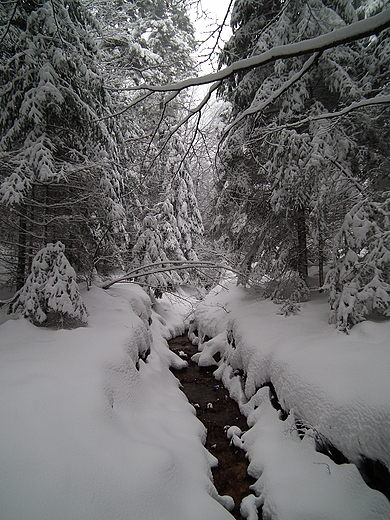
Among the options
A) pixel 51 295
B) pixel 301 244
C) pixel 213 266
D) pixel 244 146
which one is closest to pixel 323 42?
pixel 244 146

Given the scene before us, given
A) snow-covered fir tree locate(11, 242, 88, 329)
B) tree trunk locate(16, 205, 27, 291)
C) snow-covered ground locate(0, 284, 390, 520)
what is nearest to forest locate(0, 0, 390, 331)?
tree trunk locate(16, 205, 27, 291)

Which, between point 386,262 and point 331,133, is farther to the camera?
point 331,133

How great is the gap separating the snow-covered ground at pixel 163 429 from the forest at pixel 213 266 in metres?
0.02

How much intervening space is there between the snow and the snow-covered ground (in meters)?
0.01

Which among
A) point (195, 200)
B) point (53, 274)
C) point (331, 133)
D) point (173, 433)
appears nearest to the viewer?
point (173, 433)

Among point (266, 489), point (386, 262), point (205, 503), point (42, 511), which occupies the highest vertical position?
point (386, 262)

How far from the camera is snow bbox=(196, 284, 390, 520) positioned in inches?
107

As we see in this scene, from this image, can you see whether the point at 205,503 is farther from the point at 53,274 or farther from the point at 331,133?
the point at 331,133

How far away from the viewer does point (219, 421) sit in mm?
5254

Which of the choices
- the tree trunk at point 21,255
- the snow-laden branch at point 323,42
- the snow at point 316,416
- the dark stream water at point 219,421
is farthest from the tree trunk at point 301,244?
the tree trunk at point 21,255

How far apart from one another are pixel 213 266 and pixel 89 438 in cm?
458

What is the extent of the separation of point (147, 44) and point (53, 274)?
35.6ft

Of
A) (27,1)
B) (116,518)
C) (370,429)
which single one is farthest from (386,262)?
(27,1)

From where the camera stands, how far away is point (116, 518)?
2053 millimetres
